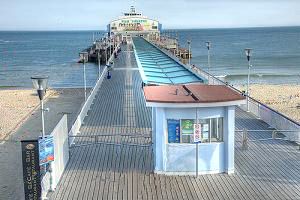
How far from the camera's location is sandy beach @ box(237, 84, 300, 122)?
29.7 metres

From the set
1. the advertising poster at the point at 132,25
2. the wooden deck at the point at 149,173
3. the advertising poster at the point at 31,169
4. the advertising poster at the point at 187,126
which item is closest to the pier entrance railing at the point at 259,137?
the wooden deck at the point at 149,173

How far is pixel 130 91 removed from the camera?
25234 millimetres

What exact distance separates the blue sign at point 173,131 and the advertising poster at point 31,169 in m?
3.29

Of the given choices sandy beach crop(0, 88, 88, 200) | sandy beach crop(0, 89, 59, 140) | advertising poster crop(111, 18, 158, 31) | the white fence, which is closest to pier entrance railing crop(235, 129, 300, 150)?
the white fence

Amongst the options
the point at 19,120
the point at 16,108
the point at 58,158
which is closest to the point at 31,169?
the point at 58,158

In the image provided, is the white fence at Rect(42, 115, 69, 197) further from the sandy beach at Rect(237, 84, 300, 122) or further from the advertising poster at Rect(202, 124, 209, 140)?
the sandy beach at Rect(237, 84, 300, 122)

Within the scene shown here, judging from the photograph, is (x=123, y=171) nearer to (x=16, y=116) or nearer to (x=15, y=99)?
(x=16, y=116)

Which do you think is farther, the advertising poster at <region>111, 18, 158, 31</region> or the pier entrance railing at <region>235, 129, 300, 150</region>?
the advertising poster at <region>111, 18, 158, 31</region>

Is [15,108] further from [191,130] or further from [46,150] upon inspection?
[46,150]

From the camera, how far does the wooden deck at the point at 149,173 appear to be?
10523 millimetres

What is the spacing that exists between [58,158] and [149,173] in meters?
2.28

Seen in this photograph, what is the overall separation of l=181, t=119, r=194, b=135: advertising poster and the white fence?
3.01 metres

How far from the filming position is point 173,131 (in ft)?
37.9

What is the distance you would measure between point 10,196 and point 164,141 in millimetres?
5336
